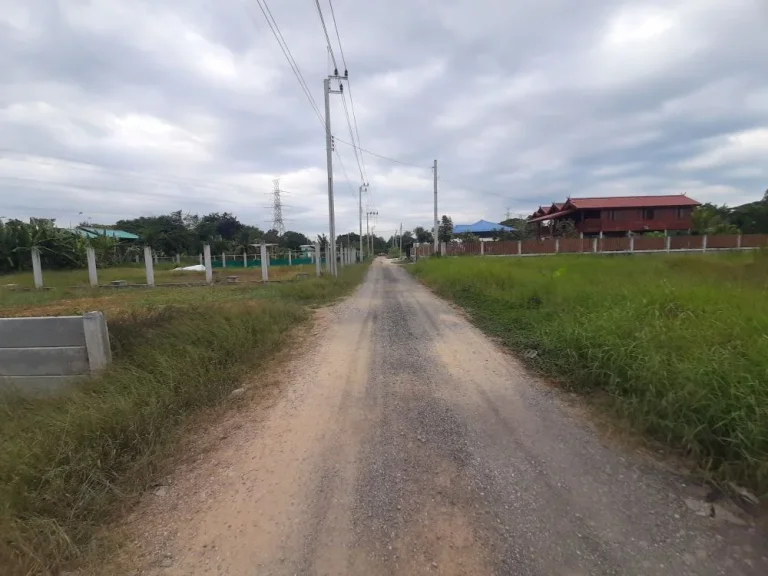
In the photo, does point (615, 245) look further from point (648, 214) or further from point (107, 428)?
point (107, 428)

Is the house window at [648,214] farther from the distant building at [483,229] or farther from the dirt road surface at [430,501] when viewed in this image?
the dirt road surface at [430,501]

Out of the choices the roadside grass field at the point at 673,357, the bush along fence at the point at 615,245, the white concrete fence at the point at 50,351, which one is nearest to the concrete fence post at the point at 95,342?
the white concrete fence at the point at 50,351

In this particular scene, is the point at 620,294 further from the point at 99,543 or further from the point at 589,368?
the point at 99,543

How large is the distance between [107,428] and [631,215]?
157 feet

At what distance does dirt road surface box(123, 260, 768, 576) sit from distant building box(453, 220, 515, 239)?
1753 inches

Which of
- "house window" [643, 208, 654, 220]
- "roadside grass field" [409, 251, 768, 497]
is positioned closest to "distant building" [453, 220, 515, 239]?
"house window" [643, 208, 654, 220]

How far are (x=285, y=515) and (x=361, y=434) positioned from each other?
103cm

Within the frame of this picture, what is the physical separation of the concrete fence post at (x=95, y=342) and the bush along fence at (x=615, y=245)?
23.7 m

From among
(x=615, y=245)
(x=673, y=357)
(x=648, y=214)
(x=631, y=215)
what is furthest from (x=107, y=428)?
(x=648, y=214)

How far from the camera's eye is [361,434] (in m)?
3.27

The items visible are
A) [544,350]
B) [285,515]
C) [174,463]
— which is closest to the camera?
[285,515]

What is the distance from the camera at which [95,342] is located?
13.9ft

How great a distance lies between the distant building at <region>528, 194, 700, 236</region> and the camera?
132ft

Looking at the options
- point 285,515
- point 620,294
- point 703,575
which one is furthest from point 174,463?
point 620,294
